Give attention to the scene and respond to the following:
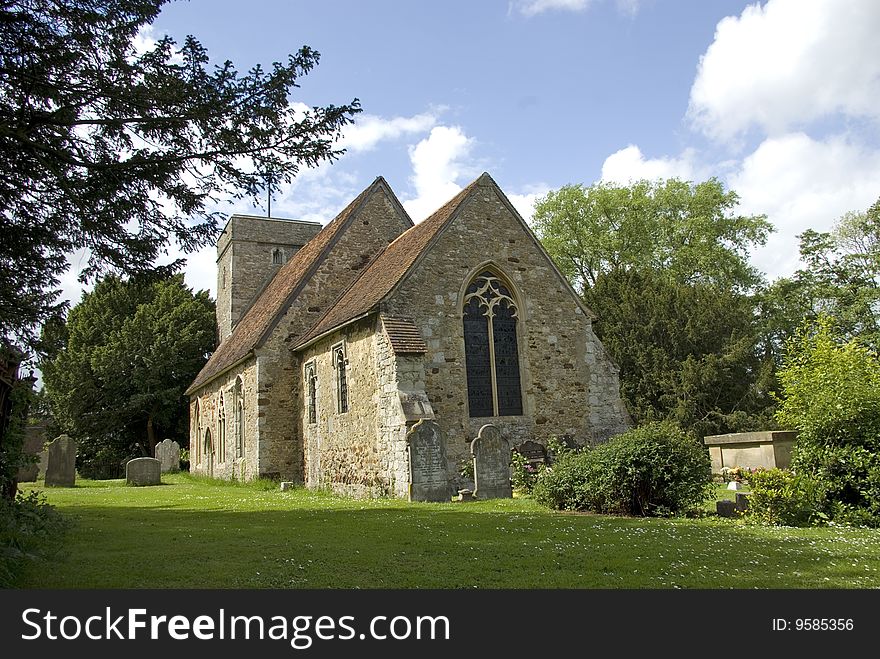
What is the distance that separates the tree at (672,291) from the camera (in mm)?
27844

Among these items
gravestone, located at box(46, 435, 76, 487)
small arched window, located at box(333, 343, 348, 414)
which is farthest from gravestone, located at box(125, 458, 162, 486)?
small arched window, located at box(333, 343, 348, 414)

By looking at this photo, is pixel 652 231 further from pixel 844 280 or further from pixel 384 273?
pixel 384 273

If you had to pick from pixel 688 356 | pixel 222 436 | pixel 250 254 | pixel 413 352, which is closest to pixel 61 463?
pixel 222 436

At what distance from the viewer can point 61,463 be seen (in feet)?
74.5

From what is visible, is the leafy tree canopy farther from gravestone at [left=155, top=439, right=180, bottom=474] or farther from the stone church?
gravestone at [left=155, top=439, right=180, bottom=474]

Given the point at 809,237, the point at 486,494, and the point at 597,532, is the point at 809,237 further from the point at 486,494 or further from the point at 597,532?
the point at 597,532

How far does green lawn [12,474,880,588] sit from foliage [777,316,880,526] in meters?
0.86

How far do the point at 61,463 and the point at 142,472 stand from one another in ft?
9.09

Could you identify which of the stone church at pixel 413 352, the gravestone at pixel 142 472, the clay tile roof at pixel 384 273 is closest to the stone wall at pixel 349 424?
the stone church at pixel 413 352

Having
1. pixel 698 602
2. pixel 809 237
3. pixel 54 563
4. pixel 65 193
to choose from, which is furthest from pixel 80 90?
pixel 809 237

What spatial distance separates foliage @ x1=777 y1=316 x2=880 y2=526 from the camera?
9.66 meters

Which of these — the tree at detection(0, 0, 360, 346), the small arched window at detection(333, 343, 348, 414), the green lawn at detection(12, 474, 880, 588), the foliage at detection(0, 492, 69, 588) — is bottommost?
the green lawn at detection(12, 474, 880, 588)

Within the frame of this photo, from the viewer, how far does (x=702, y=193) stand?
37375mm

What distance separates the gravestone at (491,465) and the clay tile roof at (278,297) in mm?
8866
